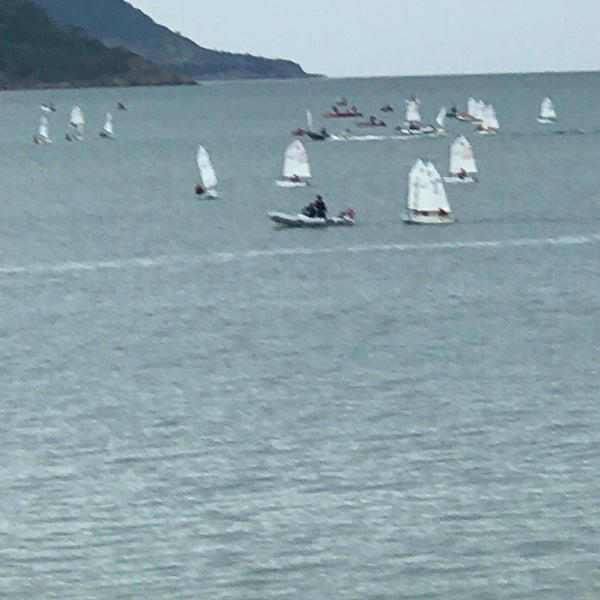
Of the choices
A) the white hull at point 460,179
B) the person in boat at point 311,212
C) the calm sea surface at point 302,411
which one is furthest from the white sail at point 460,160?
the person in boat at point 311,212

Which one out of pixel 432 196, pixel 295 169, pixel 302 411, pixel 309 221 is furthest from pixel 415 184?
pixel 302 411

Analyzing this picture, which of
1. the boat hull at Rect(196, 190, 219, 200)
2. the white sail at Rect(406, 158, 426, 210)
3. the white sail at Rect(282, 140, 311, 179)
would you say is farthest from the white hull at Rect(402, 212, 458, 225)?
the white sail at Rect(282, 140, 311, 179)

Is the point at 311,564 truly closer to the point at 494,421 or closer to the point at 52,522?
the point at 52,522

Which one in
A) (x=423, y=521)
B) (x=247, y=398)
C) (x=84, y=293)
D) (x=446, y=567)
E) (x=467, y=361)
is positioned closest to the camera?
(x=446, y=567)

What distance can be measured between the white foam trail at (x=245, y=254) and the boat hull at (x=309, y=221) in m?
7.64

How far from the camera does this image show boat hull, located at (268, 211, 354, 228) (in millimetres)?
98062

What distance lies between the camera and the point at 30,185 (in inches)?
5684

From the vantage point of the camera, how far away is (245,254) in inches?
3504

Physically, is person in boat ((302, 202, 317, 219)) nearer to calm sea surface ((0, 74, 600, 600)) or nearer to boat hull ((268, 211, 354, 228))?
boat hull ((268, 211, 354, 228))

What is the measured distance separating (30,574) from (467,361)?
76.4ft

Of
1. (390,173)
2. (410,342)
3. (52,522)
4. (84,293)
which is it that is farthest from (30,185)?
(52,522)

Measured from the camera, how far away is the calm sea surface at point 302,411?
37.5m

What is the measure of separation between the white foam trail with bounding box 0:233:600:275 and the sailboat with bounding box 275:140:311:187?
39.4 metres

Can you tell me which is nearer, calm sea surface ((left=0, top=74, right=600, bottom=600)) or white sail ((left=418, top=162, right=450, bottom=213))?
calm sea surface ((left=0, top=74, right=600, bottom=600))
